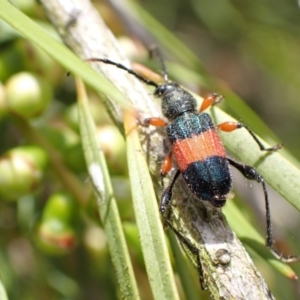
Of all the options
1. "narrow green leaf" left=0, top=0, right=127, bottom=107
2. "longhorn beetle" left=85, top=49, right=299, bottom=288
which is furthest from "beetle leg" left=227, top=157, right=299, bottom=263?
"narrow green leaf" left=0, top=0, right=127, bottom=107

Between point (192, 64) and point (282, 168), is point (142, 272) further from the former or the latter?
point (192, 64)

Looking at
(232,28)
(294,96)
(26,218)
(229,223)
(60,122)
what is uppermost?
(232,28)

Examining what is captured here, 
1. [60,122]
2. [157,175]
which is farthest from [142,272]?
[60,122]

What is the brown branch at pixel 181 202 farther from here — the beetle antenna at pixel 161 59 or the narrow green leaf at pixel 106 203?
the beetle antenna at pixel 161 59

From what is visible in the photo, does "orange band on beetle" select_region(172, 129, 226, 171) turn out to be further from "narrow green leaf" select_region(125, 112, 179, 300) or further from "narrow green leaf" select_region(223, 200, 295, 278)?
"narrow green leaf" select_region(125, 112, 179, 300)

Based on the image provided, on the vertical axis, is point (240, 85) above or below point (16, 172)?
above
